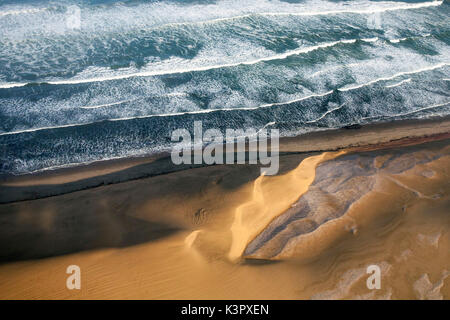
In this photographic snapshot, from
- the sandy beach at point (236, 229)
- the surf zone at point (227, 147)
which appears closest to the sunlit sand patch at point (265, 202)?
the sandy beach at point (236, 229)

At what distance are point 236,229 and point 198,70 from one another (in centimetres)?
796

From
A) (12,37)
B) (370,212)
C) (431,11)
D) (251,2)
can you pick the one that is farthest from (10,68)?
(431,11)

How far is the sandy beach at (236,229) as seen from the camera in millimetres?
5234

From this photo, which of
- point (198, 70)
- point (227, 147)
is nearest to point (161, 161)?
point (227, 147)

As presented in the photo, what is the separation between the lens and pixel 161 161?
340 inches

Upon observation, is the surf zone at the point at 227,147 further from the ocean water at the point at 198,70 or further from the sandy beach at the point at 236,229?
the sandy beach at the point at 236,229

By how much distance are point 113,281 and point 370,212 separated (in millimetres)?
5113

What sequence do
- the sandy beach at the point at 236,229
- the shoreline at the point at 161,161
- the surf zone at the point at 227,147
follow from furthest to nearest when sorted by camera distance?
the surf zone at the point at 227,147 → the shoreline at the point at 161,161 → the sandy beach at the point at 236,229

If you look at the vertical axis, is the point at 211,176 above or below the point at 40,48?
below

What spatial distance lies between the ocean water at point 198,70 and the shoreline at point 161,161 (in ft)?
1.23

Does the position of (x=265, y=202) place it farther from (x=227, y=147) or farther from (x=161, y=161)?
(x=161, y=161)

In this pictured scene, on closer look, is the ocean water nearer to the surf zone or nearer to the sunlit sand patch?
the surf zone

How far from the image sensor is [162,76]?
1198 centimetres

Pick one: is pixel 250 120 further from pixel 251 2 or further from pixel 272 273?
pixel 251 2
